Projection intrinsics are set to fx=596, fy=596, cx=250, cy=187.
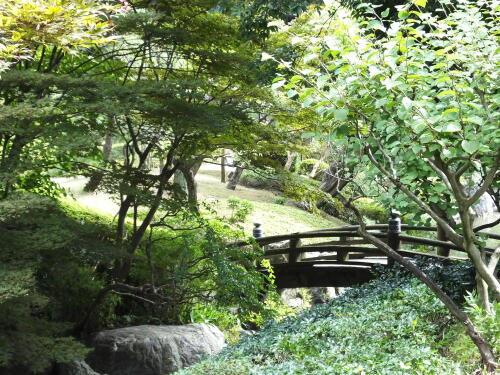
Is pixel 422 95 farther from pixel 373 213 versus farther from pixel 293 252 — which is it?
pixel 373 213

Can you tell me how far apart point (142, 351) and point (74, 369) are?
937 millimetres

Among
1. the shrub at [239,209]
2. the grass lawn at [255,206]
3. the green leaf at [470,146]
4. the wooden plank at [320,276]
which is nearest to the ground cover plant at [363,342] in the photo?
the green leaf at [470,146]

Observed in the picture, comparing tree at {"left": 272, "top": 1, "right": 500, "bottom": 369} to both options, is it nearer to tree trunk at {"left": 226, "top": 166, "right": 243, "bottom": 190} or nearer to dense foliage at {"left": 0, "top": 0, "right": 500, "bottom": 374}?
dense foliage at {"left": 0, "top": 0, "right": 500, "bottom": 374}

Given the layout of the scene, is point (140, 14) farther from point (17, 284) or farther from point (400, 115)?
point (400, 115)

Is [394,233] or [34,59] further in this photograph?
[394,233]

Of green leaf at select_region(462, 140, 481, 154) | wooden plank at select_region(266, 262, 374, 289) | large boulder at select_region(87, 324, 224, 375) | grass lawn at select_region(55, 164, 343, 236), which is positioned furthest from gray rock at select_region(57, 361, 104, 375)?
grass lawn at select_region(55, 164, 343, 236)

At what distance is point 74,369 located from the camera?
8.12 meters

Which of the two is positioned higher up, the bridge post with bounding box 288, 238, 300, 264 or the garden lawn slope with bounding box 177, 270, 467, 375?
the garden lawn slope with bounding box 177, 270, 467, 375

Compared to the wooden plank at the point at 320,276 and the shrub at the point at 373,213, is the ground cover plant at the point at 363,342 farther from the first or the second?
the shrub at the point at 373,213

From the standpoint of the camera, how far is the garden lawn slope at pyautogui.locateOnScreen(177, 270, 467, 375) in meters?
4.27

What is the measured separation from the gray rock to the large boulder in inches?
8.6

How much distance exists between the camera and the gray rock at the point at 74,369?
8102 mm

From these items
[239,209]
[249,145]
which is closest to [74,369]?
[249,145]

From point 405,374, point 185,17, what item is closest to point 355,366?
point 405,374
